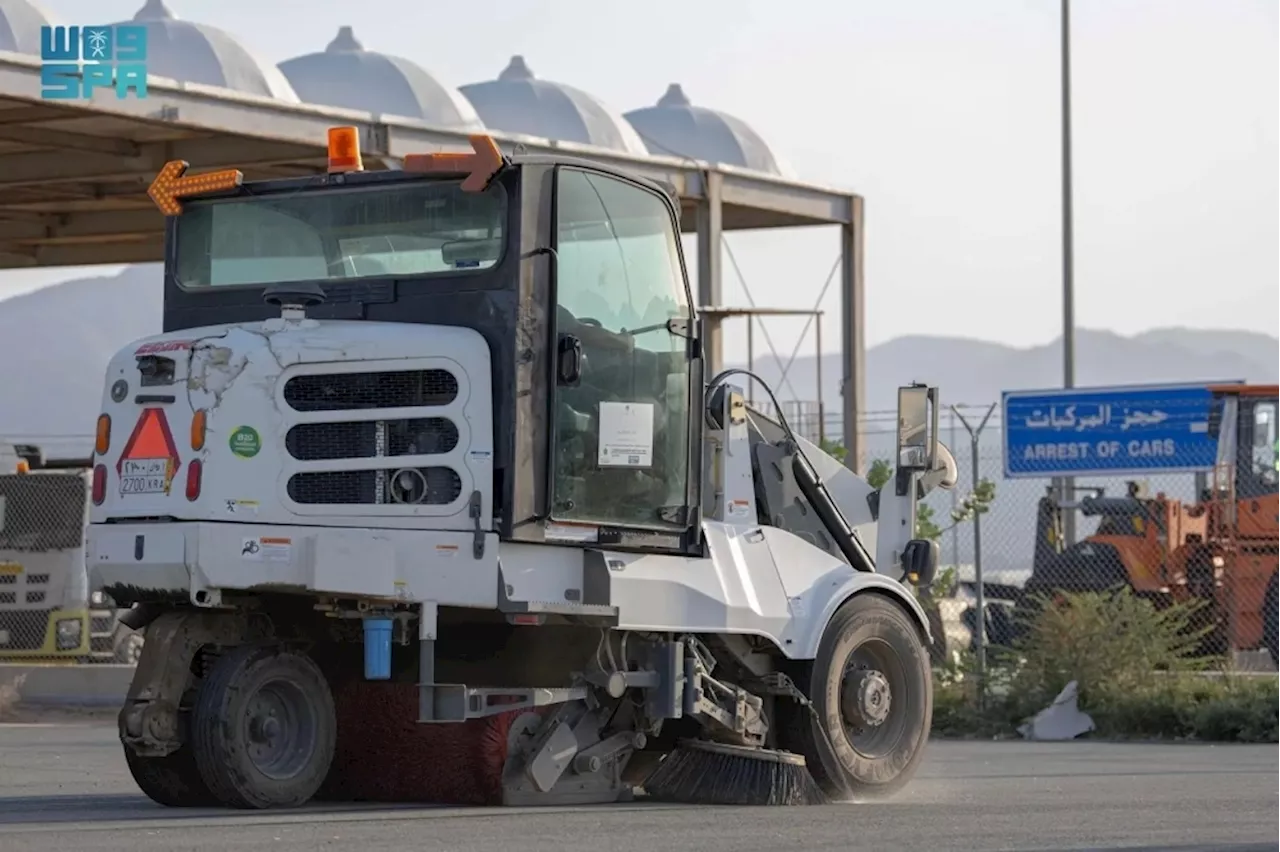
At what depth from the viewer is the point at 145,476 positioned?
10352 mm

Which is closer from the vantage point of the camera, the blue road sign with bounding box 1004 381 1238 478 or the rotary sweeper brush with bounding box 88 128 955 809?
the rotary sweeper brush with bounding box 88 128 955 809

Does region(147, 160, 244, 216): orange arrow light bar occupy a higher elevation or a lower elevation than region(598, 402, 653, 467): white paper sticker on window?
higher

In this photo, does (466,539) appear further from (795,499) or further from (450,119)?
(450,119)

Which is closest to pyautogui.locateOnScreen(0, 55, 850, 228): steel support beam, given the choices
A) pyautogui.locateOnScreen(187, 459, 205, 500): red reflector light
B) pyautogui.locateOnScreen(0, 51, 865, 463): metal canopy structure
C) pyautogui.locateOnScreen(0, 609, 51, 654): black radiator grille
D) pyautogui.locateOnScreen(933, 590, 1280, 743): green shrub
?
pyautogui.locateOnScreen(0, 51, 865, 463): metal canopy structure

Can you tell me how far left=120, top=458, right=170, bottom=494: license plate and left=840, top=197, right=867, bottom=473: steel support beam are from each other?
19.8m

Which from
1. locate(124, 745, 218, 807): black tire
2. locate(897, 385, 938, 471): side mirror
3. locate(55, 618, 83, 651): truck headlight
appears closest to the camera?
locate(124, 745, 218, 807): black tire

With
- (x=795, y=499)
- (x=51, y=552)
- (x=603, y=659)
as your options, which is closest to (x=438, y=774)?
(x=603, y=659)

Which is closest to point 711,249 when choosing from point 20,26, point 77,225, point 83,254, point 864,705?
point 20,26

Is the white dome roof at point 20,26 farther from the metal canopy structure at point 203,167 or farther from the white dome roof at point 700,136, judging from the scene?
the white dome roof at point 700,136

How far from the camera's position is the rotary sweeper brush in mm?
10305

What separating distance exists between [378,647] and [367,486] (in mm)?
728

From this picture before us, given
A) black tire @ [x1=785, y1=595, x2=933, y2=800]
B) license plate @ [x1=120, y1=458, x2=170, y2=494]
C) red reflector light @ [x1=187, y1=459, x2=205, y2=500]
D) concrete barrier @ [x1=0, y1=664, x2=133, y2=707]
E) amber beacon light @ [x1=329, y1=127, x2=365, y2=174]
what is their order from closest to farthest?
red reflector light @ [x1=187, y1=459, x2=205, y2=500], license plate @ [x1=120, y1=458, x2=170, y2=494], amber beacon light @ [x1=329, y1=127, x2=365, y2=174], black tire @ [x1=785, y1=595, x2=933, y2=800], concrete barrier @ [x1=0, y1=664, x2=133, y2=707]

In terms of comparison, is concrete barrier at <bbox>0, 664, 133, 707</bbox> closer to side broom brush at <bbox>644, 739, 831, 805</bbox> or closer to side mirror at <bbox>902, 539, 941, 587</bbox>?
side mirror at <bbox>902, 539, 941, 587</bbox>

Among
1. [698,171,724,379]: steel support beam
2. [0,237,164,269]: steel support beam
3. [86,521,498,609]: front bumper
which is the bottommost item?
[86,521,498,609]: front bumper
